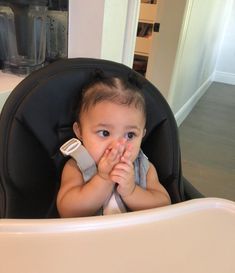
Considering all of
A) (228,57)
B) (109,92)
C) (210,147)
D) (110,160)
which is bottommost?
(210,147)

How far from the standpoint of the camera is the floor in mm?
1991

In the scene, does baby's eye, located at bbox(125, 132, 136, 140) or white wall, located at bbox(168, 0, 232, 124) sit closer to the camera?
baby's eye, located at bbox(125, 132, 136, 140)

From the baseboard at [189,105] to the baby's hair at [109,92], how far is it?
2.04 m

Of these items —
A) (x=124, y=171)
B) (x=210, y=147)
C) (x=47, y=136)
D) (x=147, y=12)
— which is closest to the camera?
(x=124, y=171)

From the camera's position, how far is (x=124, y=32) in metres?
1.22

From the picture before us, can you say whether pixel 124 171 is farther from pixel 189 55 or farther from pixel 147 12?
pixel 147 12

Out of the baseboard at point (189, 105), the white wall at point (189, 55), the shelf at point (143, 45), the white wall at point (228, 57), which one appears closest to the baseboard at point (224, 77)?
the white wall at point (228, 57)

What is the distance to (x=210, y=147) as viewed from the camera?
252 centimetres

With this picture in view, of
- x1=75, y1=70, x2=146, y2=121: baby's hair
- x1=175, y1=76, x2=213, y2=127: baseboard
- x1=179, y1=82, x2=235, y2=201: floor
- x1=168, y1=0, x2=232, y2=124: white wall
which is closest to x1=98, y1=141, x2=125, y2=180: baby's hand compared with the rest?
x1=75, y1=70, x2=146, y2=121: baby's hair

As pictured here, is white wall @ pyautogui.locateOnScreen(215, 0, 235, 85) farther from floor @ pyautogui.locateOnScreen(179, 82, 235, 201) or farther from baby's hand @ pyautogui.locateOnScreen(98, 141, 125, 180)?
baby's hand @ pyautogui.locateOnScreen(98, 141, 125, 180)

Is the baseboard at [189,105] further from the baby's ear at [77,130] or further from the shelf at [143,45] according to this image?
the baby's ear at [77,130]

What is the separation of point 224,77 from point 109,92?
4.59 metres

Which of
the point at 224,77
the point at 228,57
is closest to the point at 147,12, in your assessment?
the point at 228,57

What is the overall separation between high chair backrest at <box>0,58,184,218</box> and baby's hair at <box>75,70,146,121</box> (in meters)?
0.03
